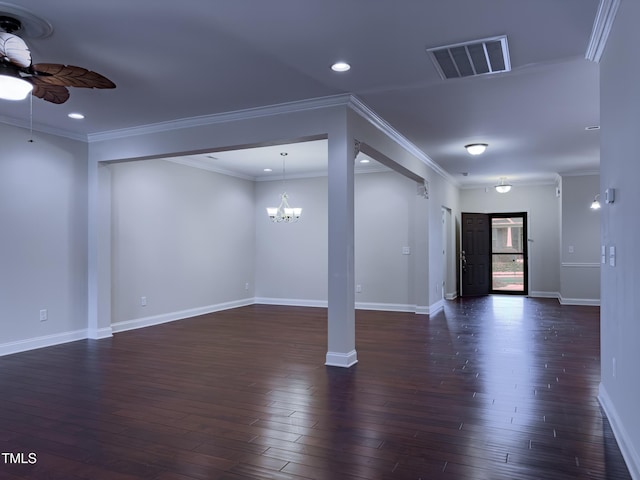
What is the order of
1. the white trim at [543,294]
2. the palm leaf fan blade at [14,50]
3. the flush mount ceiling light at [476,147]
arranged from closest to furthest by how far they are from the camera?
the palm leaf fan blade at [14,50] → the flush mount ceiling light at [476,147] → the white trim at [543,294]

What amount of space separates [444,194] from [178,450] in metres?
7.95

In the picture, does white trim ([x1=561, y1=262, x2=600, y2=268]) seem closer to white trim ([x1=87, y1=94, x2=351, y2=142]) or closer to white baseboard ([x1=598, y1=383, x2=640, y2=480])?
white baseboard ([x1=598, y1=383, x2=640, y2=480])

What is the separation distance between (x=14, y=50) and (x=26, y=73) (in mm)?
325

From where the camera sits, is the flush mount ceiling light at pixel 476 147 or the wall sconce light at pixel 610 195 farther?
the flush mount ceiling light at pixel 476 147

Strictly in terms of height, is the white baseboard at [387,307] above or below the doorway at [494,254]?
below

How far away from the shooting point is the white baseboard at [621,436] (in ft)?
7.56

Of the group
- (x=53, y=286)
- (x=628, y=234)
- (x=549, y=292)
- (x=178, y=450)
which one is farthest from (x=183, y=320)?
(x=549, y=292)

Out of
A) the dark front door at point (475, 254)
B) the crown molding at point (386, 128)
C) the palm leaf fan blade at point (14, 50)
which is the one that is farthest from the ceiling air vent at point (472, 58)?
the dark front door at point (475, 254)

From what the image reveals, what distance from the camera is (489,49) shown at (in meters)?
3.42

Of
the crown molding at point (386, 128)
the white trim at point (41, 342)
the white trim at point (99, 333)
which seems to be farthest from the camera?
the white trim at point (99, 333)

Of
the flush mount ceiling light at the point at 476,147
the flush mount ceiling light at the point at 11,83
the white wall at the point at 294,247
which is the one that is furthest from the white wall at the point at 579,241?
the flush mount ceiling light at the point at 11,83

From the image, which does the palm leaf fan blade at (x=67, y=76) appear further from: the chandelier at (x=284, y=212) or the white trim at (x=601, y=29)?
the chandelier at (x=284, y=212)

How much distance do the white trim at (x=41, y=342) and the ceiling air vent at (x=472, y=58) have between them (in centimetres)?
537

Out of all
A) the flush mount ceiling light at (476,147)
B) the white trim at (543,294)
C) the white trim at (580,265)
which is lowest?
the white trim at (543,294)
